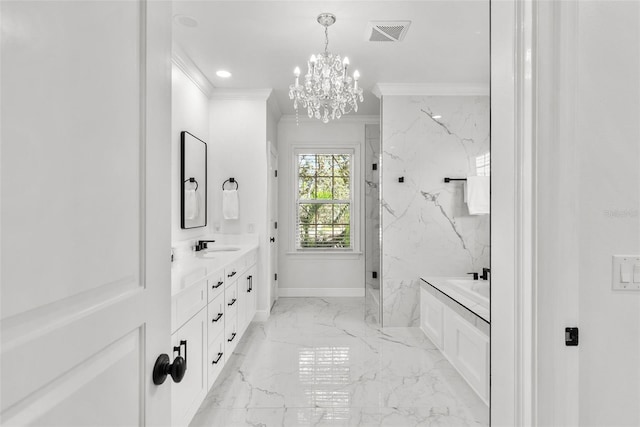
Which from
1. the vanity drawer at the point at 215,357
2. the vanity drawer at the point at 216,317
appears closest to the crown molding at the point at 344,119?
the vanity drawer at the point at 216,317

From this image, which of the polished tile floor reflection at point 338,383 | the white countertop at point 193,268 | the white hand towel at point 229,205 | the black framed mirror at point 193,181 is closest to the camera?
the white countertop at point 193,268

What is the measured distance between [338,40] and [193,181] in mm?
1799

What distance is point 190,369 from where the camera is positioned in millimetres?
1812

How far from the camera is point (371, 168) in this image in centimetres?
504

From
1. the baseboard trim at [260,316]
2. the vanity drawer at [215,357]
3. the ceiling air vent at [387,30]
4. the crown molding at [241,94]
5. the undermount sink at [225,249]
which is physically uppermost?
the ceiling air vent at [387,30]

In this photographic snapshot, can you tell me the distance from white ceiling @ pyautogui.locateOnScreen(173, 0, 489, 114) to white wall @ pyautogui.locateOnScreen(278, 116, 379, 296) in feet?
3.90

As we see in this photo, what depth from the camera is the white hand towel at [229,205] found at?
152 inches

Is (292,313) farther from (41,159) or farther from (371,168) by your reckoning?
(41,159)

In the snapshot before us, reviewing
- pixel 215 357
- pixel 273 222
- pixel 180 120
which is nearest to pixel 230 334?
pixel 215 357

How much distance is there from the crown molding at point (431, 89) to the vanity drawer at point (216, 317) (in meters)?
2.66
